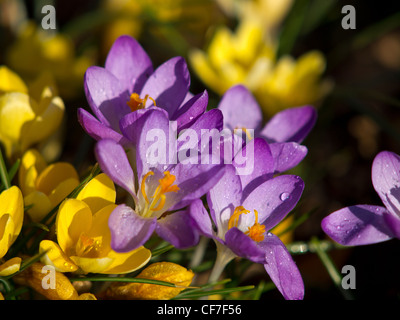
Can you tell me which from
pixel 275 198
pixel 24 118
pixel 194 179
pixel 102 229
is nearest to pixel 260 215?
pixel 275 198

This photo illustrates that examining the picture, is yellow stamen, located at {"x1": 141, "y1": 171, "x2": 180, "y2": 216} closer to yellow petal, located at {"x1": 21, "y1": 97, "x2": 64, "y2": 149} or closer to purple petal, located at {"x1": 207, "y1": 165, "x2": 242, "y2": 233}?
purple petal, located at {"x1": 207, "y1": 165, "x2": 242, "y2": 233}

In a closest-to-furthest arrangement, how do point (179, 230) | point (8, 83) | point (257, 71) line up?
point (179, 230), point (8, 83), point (257, 71)

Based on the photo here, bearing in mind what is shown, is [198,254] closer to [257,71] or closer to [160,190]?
[160,190]

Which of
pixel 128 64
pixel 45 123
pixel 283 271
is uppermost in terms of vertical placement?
pixel 128 64

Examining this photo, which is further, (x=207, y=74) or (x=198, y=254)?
(x=207, y=74)

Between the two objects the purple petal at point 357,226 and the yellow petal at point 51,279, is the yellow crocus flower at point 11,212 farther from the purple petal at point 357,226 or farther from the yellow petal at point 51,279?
the purple petal at point 357,226

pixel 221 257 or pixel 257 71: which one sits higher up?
pixel 257 71

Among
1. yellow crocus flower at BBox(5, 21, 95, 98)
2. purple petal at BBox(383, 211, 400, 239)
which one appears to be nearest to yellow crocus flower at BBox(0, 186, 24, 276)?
purple petal at BBox(383, 211, 400, 239)
